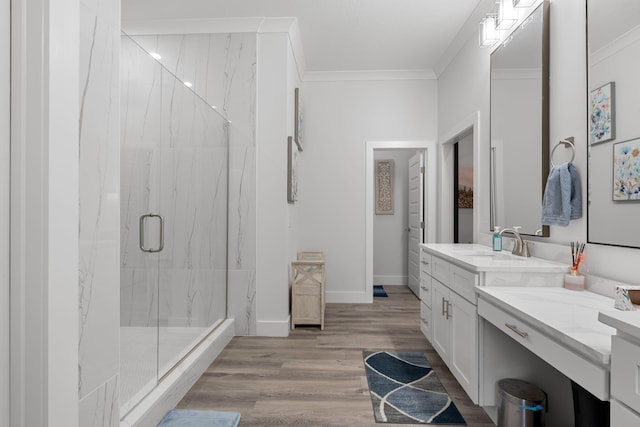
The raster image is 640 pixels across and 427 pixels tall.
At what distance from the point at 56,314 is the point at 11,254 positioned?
18 cm

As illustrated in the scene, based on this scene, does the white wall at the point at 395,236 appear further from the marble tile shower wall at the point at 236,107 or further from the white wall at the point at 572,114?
the white wall at the point at 572,114

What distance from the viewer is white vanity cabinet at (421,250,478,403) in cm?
191

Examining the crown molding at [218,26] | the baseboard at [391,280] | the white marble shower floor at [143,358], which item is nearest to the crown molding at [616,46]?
the crown molding at [218,26]

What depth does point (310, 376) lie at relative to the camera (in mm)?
2406

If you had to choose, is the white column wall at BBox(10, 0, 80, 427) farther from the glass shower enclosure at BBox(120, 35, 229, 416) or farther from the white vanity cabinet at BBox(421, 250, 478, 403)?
the white vanity cabinet at BBox(421, 250, 478, 403)

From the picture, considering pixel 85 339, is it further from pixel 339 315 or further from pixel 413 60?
pixel 413 60

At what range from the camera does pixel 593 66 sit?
5.54 feet

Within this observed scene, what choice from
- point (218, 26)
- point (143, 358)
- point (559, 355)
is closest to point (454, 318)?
point (559, 355)

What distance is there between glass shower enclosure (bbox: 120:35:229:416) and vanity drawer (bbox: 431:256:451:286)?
1714 mm

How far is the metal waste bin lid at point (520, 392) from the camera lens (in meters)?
1.65

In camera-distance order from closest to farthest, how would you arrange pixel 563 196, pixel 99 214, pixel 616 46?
1. pixel 99 214
2. pixel 616 46
3. pixel 563 196

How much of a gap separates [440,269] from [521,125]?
1083 millimetres

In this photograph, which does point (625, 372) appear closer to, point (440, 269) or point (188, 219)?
point (440, 269)

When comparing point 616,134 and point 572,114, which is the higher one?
point 572,114
